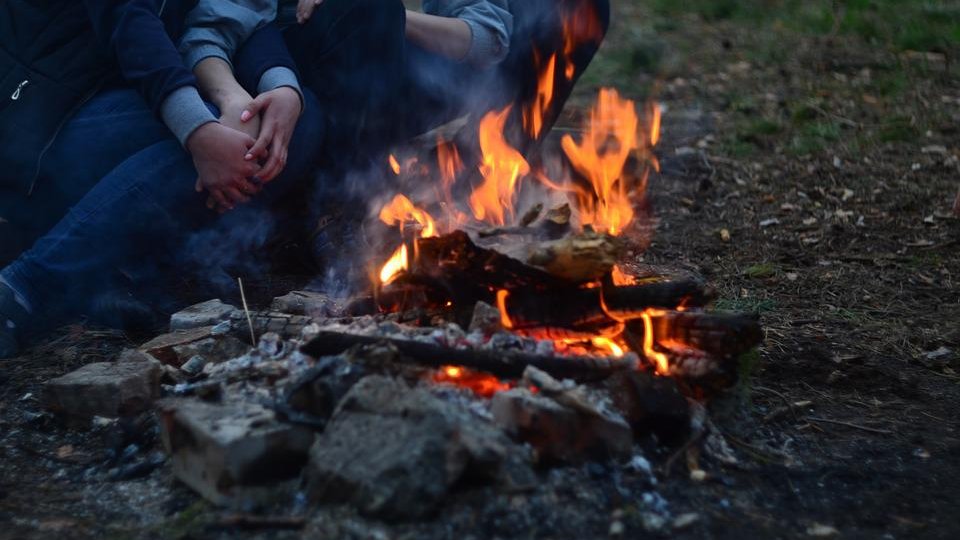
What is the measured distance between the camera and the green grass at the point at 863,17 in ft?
25.5

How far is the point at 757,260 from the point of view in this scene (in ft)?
15.0

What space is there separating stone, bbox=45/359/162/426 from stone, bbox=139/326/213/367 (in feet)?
0.32

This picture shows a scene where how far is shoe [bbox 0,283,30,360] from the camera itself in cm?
333

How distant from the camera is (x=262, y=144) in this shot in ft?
10.9

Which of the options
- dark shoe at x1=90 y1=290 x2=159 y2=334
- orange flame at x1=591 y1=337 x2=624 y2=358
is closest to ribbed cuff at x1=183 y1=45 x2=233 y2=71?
dark shoe at x1=90 y1=290 x2=159 y2=334

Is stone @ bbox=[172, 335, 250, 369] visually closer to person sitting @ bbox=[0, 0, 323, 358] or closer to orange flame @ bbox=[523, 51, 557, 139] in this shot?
person sitting @ bbox=[0, 0, 323, 358]

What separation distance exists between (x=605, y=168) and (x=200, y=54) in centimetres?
165

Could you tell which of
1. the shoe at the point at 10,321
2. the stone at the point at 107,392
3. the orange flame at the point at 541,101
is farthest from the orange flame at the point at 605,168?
the shoe at the point at 10,321

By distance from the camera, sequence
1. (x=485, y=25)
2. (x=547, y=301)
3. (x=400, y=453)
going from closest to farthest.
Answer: (x=400, y=453)
(x=547, y=301)
(x=485, y=25)

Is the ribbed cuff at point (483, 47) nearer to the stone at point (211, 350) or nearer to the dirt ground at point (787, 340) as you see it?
the dirt ground at point (787, 340)

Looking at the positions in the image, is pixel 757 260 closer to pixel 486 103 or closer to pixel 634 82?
pixel 486 103

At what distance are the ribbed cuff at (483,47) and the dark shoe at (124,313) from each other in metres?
1.71

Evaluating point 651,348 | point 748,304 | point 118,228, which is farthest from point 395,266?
point 748,304

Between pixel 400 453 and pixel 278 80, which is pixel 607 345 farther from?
pixel 278 80
